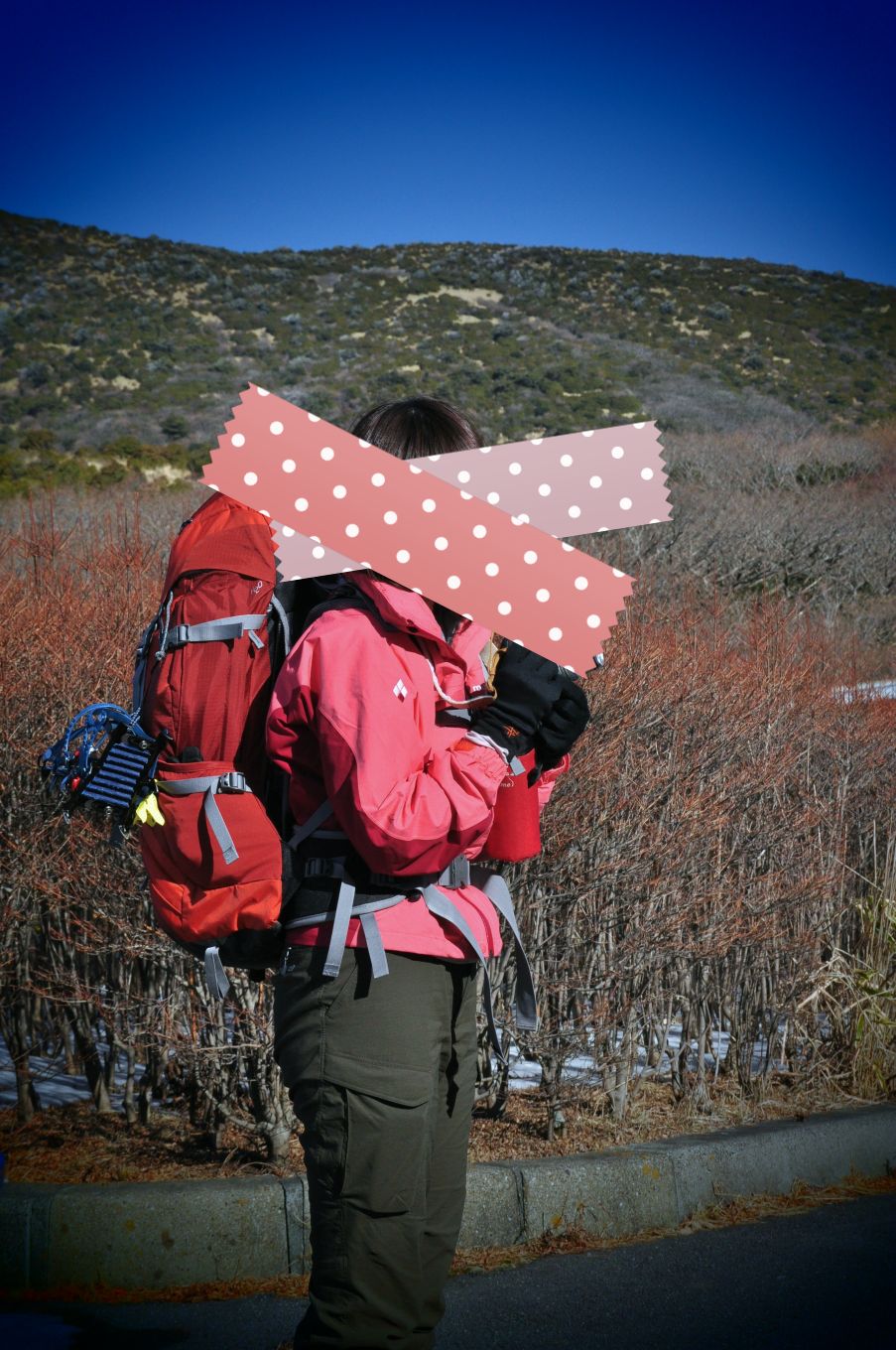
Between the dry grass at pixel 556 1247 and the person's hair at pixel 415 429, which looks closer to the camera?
the person's hair at pixel 415 429

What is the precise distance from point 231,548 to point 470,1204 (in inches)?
97.4

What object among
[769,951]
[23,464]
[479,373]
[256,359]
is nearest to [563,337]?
[479,373]

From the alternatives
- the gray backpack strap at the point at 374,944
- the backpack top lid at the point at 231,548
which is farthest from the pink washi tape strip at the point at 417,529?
the gray backpack strap at the point at 374,944

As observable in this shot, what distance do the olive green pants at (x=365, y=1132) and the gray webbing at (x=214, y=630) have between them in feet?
1.67

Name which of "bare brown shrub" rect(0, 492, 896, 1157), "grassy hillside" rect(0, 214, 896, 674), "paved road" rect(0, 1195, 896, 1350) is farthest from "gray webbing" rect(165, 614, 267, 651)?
"grassy hillside" rect(0, 214, 896, 674)

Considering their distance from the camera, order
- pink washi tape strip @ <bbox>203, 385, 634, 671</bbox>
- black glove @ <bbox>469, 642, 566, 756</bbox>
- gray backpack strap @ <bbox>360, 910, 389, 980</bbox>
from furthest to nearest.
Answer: black glove @ <bbox>469, 642, 566, 756</bbox>
gray backpack strap @ <bbox>360, 910, 389, 980</bbox>
pink washi tape strip @ <bbox>203, 385, 634, 671</bbox>

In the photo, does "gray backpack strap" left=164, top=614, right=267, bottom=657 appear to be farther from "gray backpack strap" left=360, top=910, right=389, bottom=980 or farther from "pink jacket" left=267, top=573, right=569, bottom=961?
"gray backpack strap" left=360, top=910, right=389, bottom=980

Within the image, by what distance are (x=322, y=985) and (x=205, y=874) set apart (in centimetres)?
25

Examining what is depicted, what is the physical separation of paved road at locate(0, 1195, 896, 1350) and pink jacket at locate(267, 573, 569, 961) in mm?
1703

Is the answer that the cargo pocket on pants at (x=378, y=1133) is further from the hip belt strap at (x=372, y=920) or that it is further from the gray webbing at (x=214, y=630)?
the gray webbing at (x=214, y=630)

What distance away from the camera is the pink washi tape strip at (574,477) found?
181cm

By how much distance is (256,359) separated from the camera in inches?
1597

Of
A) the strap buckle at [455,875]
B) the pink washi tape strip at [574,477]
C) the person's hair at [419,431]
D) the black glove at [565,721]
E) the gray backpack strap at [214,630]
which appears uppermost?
the person's hair at [419,431]

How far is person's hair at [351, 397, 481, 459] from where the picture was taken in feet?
6.71
